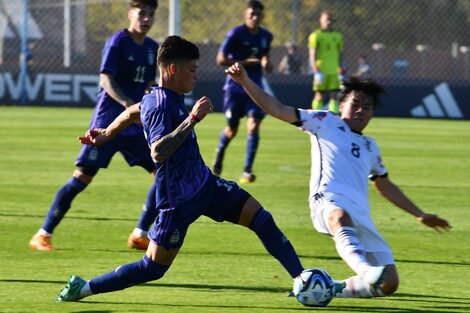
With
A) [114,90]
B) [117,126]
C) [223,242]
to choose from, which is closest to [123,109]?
[114,90]

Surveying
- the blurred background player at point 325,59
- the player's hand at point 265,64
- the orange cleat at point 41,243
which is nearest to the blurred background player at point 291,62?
the blurred background player at point 325,59

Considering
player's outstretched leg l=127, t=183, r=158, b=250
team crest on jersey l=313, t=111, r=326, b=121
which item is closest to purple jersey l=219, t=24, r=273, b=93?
player's outstretched leg l=127, t=183, r=158, b=250

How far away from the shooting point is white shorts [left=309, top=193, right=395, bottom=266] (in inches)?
282

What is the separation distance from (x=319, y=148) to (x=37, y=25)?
113 ft

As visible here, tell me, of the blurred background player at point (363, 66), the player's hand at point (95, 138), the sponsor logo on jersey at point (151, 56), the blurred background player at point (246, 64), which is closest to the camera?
the player's hand at point (95, 138)

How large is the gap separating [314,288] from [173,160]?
1176 mm

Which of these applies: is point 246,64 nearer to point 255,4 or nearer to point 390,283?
point 255,4

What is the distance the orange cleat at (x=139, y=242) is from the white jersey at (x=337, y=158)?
2.45 meters

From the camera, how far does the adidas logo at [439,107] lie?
29.4 metres

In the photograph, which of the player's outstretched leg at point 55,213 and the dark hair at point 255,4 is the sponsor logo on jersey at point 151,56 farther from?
the dark hair at point 255,4

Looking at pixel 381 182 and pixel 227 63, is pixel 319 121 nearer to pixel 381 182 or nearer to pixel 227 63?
pixel 381 182

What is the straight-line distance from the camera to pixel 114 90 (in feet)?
30.9

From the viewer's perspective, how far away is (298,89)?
29203 millimetres

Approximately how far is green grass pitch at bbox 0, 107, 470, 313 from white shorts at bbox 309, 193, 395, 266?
1.12 feet
